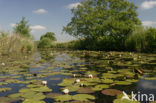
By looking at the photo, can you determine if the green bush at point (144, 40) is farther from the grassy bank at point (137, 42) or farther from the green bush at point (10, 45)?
the green bush at point (10, 45)

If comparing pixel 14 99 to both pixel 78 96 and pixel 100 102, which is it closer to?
pixel 78 96

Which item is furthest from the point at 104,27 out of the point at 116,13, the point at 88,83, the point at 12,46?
the point at 88,83

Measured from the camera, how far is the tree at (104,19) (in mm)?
17703

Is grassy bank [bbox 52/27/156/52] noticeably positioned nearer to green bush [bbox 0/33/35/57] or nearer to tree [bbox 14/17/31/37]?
green bush [bbox 0/33/35/57]

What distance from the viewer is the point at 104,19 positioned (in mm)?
21766

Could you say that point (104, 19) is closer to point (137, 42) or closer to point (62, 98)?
point (137, 42)

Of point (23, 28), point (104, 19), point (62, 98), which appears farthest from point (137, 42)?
point (23, 28)

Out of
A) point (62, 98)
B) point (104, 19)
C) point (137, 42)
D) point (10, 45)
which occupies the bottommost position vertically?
point (62, 98)

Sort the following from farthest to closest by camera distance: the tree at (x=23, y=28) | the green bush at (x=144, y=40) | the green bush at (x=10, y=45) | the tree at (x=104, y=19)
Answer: the tree at (x=23, y=28) → the tree at (x=104, y=19) → the green bush at (x=144, y=40) → the green bush at (x=10, y=45)

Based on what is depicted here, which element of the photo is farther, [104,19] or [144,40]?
[104,19]

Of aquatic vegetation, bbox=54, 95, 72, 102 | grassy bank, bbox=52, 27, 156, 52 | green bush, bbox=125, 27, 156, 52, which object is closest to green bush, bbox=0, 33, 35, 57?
grassy bank, bbox=52, 27, 156, 52

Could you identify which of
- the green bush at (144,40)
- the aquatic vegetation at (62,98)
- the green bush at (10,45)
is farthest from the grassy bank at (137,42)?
the aquatic vegetation at (62,98)

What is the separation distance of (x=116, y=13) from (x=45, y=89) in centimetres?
2074

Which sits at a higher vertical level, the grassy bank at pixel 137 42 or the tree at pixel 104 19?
the tree at pixel 104 19
